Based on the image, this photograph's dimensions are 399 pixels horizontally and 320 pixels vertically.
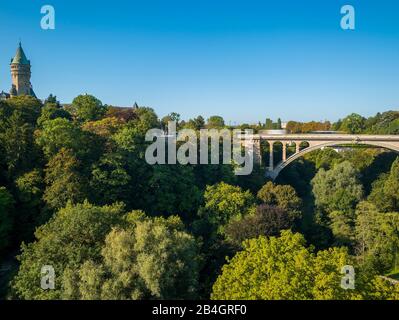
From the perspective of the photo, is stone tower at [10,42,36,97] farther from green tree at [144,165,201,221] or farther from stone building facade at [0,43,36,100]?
green tree at [144,165,201,221]

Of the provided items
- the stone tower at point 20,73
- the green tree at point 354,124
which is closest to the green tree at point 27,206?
the stone tower at point 20,73

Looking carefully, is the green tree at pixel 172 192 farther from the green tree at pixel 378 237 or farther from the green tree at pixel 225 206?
the green tree at pixel 378 237

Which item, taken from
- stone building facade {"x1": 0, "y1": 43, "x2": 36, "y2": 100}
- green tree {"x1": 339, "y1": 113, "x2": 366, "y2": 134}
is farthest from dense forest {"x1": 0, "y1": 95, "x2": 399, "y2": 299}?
green tree {"x1": 339, "y1": 113, "x2": 366, "y2": 134}

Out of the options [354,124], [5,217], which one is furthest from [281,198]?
[354,124]

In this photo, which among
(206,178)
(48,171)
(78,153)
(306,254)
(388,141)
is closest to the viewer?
(306,254)

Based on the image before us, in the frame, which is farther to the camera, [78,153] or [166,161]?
[166,161]
